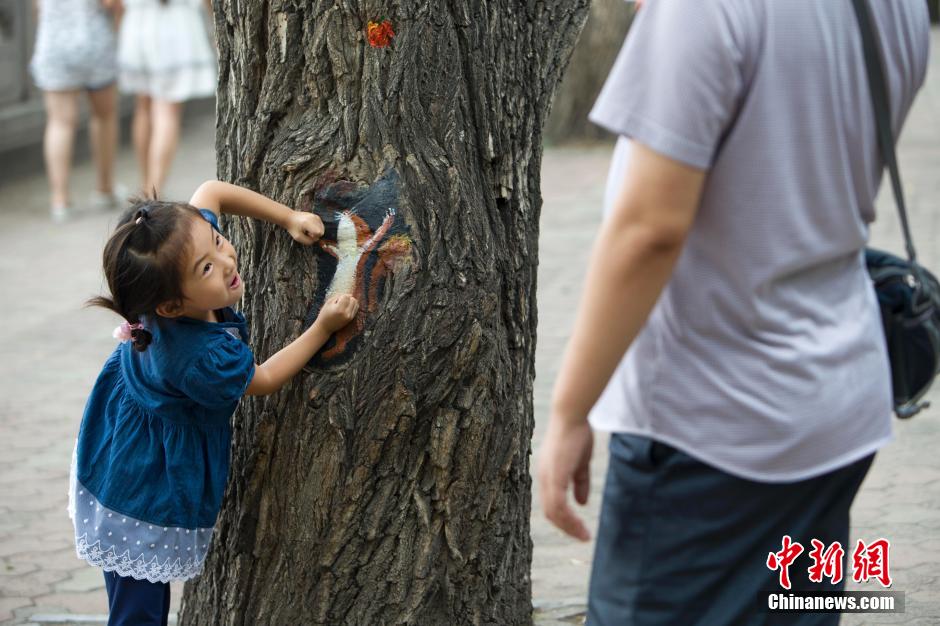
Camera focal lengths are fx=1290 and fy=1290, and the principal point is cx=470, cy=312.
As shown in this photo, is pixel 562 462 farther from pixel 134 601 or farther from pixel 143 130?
pixel 143 130

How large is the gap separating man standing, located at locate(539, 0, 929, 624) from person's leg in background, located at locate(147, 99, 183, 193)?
276 inches

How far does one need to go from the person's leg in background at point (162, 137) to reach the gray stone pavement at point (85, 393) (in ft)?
2.12

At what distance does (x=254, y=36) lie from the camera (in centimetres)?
281

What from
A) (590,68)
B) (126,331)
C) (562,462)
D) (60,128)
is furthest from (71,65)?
(562,462)

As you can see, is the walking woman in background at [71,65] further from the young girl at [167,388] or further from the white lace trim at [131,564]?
the white lace trim at [131,564]

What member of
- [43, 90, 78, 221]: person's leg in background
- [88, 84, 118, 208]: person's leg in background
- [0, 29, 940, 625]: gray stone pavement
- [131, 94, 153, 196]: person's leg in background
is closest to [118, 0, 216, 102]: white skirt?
[131, 94, 153, 196]: person's leg in background

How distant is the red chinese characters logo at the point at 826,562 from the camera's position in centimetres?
196

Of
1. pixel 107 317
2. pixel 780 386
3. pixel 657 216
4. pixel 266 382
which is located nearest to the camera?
pixel 657 216

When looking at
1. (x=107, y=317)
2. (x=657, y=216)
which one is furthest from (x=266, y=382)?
(x=107, y=317)

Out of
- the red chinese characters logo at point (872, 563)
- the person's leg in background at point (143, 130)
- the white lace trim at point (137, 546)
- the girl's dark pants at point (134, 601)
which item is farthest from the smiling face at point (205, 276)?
the person's leg in background at point (143, 130)

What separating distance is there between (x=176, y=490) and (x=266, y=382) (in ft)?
1.14

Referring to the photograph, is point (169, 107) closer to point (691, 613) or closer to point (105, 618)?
point (105, 618)

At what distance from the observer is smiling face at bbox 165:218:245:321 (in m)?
2.67

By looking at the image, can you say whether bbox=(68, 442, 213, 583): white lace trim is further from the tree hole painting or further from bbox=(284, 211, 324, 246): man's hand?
bbox=(284, 211, 324, 246): man's hand
